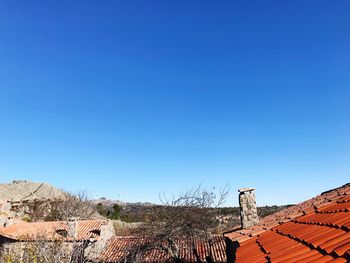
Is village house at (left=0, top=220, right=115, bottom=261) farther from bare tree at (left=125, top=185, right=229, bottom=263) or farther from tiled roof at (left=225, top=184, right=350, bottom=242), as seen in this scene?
tiled roof at (left=225, top=184, right=350, bottom=242)

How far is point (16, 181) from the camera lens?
A: 59000 mm

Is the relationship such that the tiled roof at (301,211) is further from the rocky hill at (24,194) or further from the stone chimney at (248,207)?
the rocky hill at (24,194)

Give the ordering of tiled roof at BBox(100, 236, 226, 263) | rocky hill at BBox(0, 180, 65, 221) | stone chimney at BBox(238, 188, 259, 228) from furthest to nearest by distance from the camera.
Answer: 1. rocky hill at BBox(0, 180, 65, 221)
2. tiled roof at BBox(100, 236, 226, 263)
3. stone chimney at BBox(238, 188, 259, 228)

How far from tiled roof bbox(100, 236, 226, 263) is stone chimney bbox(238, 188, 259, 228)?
1047 cm

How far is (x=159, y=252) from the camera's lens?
24.1 meters

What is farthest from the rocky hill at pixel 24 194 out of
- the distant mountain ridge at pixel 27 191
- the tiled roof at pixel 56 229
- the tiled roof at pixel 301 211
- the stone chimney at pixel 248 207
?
the tiled roof at pixel 301 211

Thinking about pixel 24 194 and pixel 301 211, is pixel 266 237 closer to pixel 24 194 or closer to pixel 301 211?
pixel 301 211

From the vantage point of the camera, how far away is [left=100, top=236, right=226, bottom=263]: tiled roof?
22562 millimetres

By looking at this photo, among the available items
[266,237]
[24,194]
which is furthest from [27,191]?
[266,237]

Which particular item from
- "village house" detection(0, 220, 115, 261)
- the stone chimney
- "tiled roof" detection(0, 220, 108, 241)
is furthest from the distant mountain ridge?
the stone chimney

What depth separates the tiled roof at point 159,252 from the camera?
22.6 m

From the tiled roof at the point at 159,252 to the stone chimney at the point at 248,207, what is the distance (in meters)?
10.5

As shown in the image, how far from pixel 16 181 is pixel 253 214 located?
57.1m

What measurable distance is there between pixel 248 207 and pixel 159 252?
46.2ft
